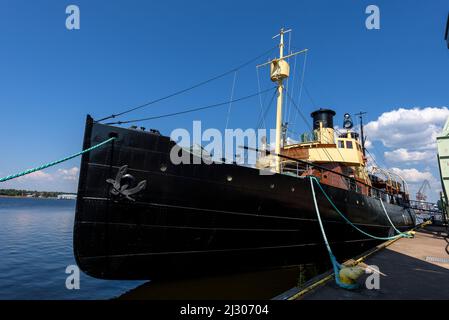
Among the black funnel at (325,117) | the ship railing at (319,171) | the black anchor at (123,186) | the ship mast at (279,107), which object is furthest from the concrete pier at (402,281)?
the black funnel at (325,117)

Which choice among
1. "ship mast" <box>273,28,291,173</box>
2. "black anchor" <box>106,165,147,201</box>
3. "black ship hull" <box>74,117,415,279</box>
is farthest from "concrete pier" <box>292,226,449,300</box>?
"ship mast" <box>273,28,291,173</box>

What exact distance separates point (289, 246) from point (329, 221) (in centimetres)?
209

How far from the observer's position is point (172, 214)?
21.8ft

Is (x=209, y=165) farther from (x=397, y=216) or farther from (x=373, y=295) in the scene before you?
(x=397, y=216)

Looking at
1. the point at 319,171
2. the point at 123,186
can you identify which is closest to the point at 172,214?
the point at 123,186

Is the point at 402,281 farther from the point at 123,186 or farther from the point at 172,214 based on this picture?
the point at 123,186

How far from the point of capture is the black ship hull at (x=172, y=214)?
20.5 ft

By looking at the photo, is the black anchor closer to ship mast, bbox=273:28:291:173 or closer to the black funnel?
ship mast, bbox=273:28:291:173

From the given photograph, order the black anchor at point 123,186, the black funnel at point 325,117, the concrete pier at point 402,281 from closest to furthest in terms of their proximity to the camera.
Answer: the concrete pier at point 402,281 < the black anchor at point 123,186 < the black funnel at point 325,117

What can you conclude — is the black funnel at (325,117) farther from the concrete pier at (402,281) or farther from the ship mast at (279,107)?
the concrete pier at (402,281)

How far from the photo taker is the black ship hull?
6250mm

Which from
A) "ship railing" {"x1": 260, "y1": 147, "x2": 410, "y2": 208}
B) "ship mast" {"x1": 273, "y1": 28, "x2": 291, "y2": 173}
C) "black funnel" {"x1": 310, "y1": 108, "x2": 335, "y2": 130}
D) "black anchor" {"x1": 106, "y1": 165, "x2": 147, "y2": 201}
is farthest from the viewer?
"black funnel" {"x1": 310, "y1": 108, "x2": 335, "y2": 130}
